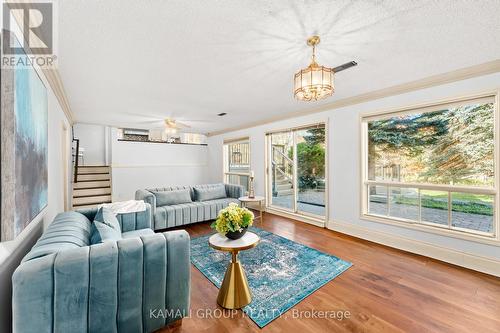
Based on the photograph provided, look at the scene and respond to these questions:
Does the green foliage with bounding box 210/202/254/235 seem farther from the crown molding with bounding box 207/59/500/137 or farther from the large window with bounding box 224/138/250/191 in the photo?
the large window with bounding box 224/138/250/191

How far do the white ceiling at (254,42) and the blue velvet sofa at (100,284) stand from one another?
1675mm

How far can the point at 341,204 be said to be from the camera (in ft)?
12.6

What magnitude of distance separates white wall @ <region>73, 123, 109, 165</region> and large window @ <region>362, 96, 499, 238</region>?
279 inches

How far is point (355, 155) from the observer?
3600mm

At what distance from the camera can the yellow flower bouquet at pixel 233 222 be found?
1.91m

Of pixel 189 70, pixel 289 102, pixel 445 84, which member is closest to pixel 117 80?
pixel 189 70

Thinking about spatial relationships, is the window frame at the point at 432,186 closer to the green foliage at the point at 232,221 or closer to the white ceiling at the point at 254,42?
the white ceiling at the point at 254,42

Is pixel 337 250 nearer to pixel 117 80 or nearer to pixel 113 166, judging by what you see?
pixel 117 80

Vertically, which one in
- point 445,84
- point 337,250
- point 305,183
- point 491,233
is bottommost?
point 337,250

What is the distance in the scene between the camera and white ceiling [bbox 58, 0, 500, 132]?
1.49 m

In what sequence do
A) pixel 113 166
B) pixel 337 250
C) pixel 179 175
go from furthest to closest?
pixel 179 175 → pixel 113 166 → pixel 337 250

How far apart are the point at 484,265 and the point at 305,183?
286 cm

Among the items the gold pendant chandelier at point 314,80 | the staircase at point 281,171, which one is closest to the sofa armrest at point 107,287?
the gold pendant chandelier at point 314,80

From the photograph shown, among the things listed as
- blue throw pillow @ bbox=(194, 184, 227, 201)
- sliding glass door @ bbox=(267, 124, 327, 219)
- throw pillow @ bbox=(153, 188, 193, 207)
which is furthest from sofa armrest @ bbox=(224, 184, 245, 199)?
throw pillow @ bbox=(153, 188, 193, 207)
